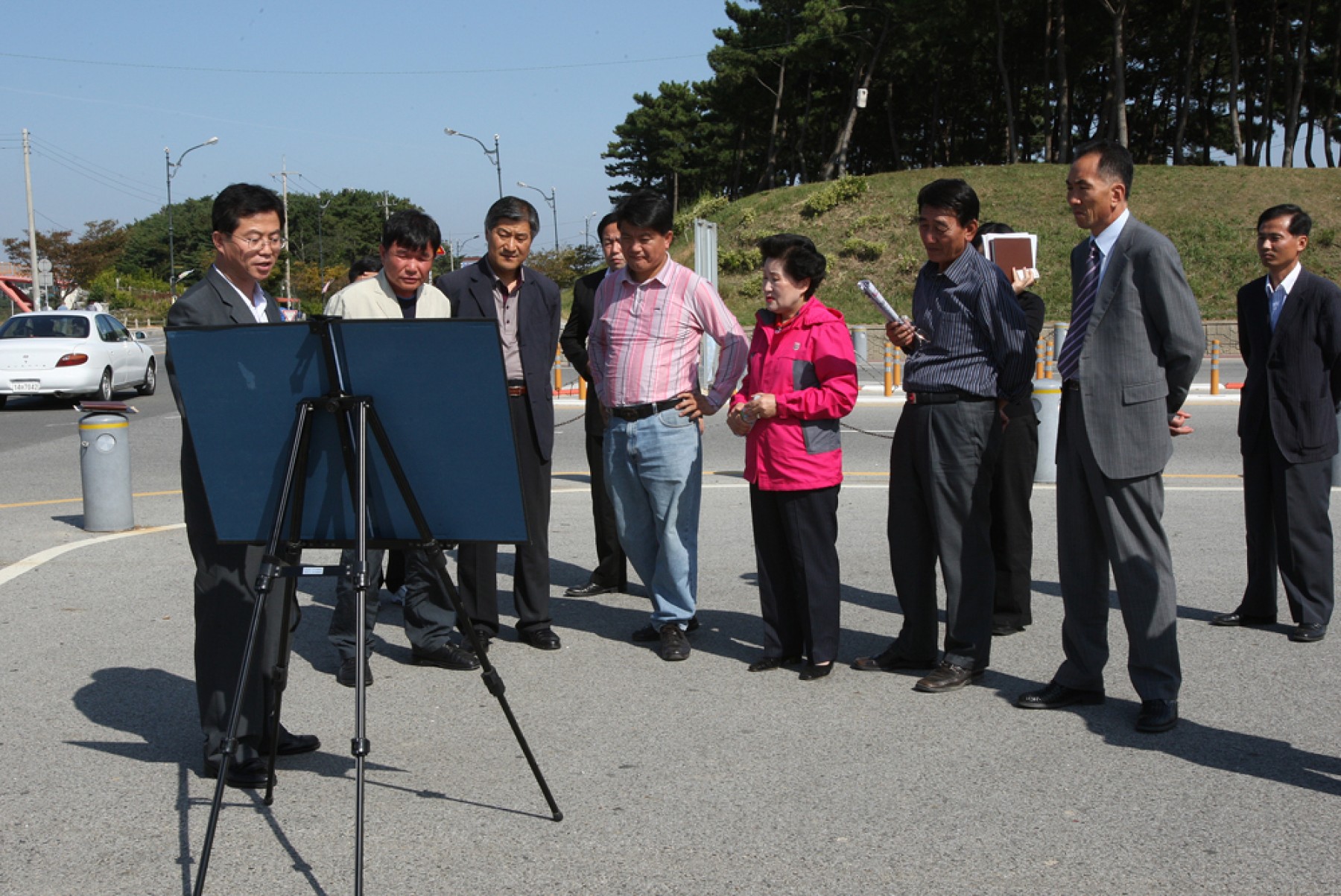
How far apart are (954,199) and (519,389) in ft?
7.30

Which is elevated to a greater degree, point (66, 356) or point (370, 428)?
point (66, 356)

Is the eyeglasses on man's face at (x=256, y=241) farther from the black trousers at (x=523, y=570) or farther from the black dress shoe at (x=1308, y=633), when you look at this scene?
the black dress shoe at (x=1308, y=633)

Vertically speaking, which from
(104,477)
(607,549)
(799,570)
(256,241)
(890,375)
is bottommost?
(607,549)

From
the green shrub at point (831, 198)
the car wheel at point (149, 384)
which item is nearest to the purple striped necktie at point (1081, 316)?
the car wheel at point (149, 384)

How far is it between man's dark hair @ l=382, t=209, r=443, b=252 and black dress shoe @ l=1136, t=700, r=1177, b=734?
350 cm

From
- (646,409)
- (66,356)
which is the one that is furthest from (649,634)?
(66,356)

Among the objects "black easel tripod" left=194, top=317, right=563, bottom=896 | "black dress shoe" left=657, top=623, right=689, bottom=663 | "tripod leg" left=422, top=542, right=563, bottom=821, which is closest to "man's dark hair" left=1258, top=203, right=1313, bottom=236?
"black dress shoe" left=657, top=623, right=689, bottom=663

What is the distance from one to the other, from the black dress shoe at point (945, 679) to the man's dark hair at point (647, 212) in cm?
228

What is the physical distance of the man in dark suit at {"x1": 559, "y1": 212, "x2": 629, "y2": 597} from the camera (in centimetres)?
715

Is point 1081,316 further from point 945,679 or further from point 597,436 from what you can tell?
point 597,436

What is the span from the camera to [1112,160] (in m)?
4.79

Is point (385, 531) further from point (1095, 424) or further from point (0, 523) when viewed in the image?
point (0, 523)

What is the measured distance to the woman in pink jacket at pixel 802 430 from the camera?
5.37 m

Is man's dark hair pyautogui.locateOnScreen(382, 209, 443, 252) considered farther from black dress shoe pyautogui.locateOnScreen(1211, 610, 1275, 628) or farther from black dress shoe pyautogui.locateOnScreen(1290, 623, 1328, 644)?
black dress shoe pyautogui.locateOnScreen(1290, 623, 1328, 644)
